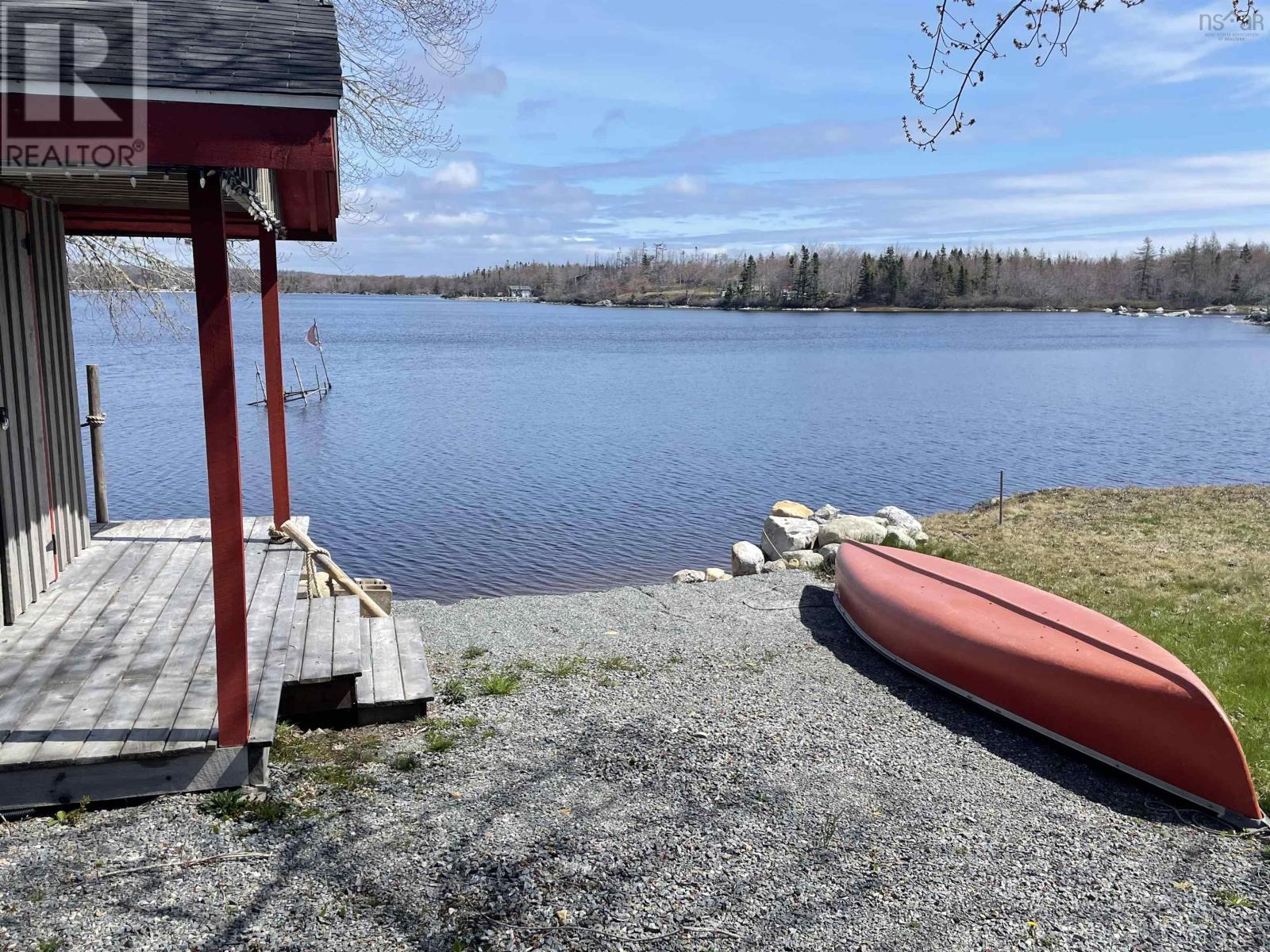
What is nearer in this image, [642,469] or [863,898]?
[863,898]

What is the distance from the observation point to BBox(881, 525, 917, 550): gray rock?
38.0ft

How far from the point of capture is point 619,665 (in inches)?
289

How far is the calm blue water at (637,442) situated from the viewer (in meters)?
15.7

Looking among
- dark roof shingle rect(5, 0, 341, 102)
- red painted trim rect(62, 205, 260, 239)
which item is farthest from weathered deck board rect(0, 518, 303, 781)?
dark roof shingle rect(5, 0, 341, 102)

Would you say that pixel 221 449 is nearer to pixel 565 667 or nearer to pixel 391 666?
pixel 391 666

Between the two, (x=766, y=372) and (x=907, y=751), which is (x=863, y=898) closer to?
(x=907, y=751)

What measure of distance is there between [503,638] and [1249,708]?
5.55m

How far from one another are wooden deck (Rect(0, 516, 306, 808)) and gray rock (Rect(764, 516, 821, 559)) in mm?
7041

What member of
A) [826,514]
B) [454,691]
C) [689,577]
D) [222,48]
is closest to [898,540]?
[689,577]

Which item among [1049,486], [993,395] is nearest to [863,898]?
[1049,486]

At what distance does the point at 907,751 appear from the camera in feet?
19.2

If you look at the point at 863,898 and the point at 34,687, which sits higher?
the point at 34,687

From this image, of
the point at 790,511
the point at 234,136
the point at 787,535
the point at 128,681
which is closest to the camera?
the point at 234,136

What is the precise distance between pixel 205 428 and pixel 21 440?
1730 millimetres
